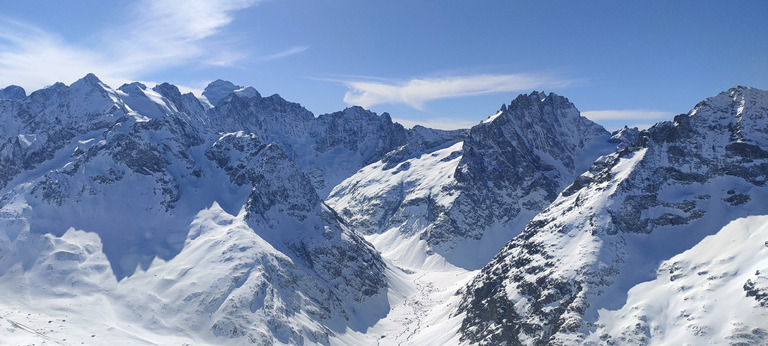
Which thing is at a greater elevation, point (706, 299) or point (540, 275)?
point (540, 275)

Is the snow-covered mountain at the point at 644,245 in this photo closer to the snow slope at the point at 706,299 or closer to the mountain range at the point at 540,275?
the snow slope at the point at 706,299

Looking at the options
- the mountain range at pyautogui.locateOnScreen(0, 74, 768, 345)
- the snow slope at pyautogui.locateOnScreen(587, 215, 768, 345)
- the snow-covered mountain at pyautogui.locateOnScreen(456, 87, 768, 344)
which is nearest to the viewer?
the snow slope at pyautogui.locateOnScreen(587, 215, 768, 345)

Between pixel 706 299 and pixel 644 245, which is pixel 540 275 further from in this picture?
pixel 706 299

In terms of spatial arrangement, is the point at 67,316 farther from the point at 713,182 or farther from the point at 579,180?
the point at 713,182

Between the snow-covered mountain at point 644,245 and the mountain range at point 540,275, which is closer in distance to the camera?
the snow-covered mountain at point 644,245

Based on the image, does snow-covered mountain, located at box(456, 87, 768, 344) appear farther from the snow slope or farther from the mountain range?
the mountain range

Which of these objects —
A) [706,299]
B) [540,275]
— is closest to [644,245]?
[706,299]

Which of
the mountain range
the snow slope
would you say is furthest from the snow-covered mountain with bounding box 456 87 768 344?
the mountain range

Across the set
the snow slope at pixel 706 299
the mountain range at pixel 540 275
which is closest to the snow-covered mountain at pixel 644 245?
the snow slope at pixel 706 299

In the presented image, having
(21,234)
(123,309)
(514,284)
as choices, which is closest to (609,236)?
(514,284)
